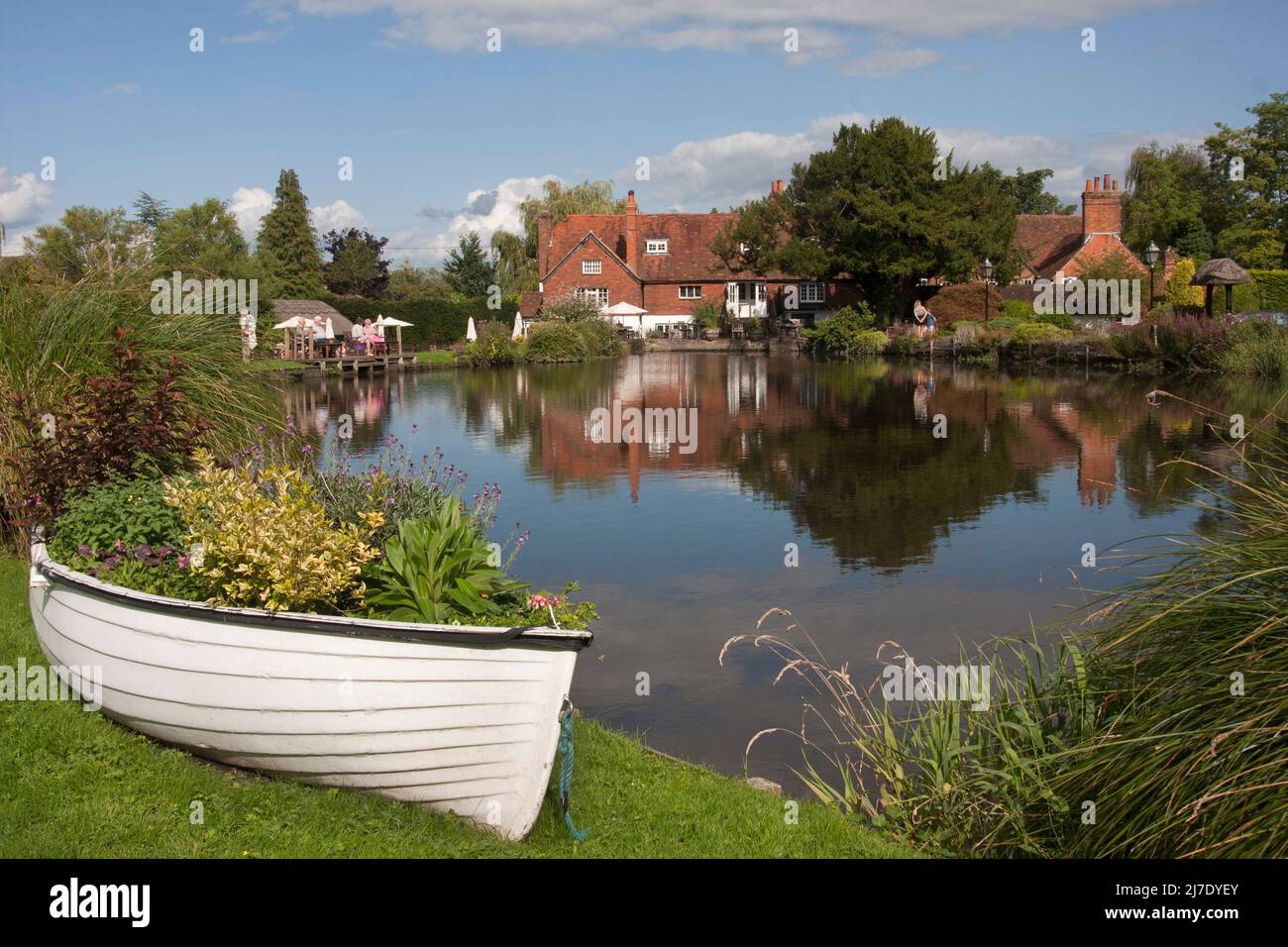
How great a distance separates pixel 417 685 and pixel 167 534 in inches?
109

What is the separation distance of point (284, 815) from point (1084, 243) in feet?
213

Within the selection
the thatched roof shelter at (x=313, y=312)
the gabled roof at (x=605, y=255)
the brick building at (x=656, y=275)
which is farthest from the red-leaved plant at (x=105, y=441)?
the gabled roof at (x=605, y=255)

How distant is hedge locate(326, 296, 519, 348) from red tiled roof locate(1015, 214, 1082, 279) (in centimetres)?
3185

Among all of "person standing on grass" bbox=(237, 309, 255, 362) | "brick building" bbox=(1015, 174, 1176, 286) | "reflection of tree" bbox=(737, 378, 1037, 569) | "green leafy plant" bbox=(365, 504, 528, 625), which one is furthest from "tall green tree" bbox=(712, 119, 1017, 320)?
"green leafy plant" bbox=(365, 504, 528, 625)

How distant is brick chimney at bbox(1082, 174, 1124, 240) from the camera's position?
63375 millimetres

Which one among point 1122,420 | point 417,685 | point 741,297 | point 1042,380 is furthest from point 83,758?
point 741,297

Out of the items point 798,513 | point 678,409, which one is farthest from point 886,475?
point 678,409

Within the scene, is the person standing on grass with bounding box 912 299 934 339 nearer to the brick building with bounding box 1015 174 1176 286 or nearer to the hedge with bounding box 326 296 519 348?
the brick building with bounding box 1015 174 1176 286

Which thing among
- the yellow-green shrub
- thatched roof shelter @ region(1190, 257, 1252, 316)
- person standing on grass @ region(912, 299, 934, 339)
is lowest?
the yellow-green shrub

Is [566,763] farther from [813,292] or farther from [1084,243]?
[813,292]

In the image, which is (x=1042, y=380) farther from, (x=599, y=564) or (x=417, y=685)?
(x=417, y=685)

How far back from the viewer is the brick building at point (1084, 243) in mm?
59750

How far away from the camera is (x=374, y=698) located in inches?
223
